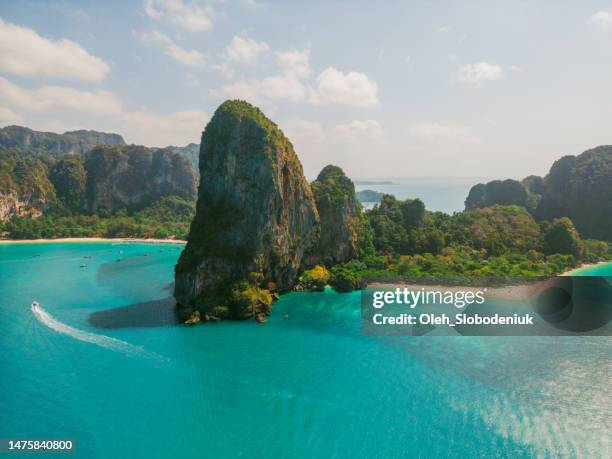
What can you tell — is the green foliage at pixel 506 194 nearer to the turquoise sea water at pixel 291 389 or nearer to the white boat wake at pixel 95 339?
the turquoise sea water at pixel 291 389

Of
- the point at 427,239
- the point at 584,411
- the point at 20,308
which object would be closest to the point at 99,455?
the point at 584,411

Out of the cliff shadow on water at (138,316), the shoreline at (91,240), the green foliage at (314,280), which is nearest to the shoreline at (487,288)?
the green foliage at (314,280)

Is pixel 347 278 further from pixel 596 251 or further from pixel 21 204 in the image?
pixel 21 204

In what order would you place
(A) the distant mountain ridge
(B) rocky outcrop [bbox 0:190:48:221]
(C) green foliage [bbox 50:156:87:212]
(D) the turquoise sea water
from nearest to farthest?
(D) the turquoise sea water, (B) rocky outcrop [bbox 0:190:48:221], (A) the distant mountain ridge, (C) green foliage [bbox 50:156:87:212]

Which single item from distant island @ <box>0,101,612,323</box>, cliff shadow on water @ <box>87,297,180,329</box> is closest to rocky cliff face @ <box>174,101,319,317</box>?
distant island @ <box>0,101,612,323</box>

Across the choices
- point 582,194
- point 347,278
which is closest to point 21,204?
point 347,278

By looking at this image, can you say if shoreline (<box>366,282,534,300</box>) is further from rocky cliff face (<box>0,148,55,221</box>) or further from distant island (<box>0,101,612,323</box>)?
rocky cliff face (<box>0,148,55,221</box>)
